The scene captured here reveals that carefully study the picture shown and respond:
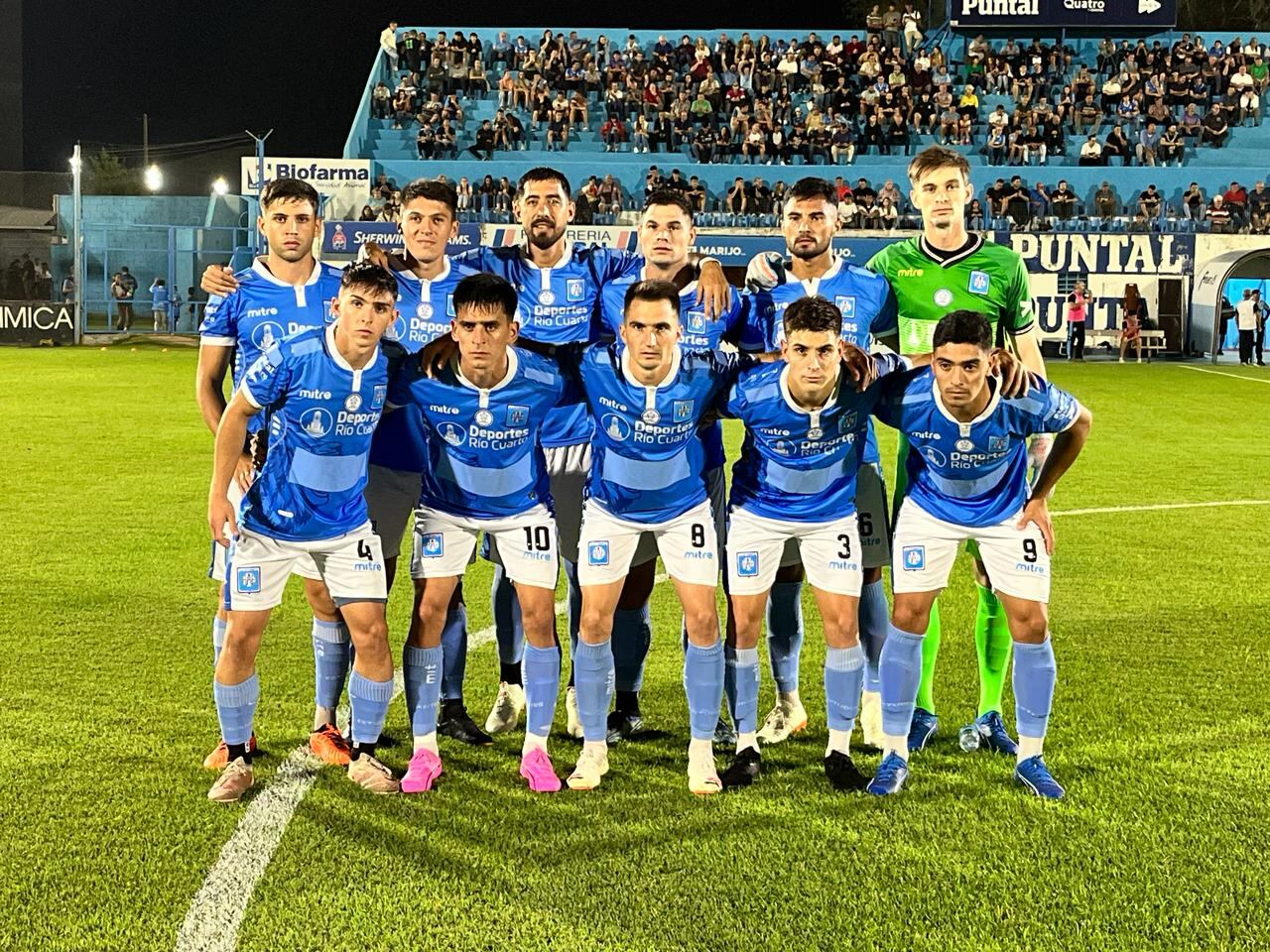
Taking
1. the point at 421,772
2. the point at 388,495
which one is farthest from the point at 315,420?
the point at 421,772

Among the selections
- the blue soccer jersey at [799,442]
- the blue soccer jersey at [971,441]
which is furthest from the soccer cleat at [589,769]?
the blue soccer jersey at [971,441]

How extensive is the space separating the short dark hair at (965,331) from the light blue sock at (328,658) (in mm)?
2387

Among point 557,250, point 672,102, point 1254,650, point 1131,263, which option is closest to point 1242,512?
point 1254,650

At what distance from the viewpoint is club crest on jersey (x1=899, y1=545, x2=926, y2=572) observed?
4.49 metres

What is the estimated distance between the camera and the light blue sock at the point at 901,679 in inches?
177

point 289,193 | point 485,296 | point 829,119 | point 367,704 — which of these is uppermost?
point 829,119

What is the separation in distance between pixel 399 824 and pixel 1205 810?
2.59 meters

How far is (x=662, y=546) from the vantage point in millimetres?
4609

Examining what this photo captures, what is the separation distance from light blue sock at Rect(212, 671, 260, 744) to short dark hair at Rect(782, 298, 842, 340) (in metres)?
2.20

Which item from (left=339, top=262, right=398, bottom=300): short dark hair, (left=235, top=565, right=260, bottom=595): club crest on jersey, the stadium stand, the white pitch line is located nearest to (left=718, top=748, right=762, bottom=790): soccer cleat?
(left=235, top=565, right=260, bottom=595): club crest on jersey

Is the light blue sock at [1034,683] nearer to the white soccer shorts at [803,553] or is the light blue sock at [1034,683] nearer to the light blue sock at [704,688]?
the white soccer shorts at [803,553]

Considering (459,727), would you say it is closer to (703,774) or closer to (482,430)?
(703,774)

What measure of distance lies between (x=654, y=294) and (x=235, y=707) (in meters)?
1.99

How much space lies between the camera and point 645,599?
511cm
